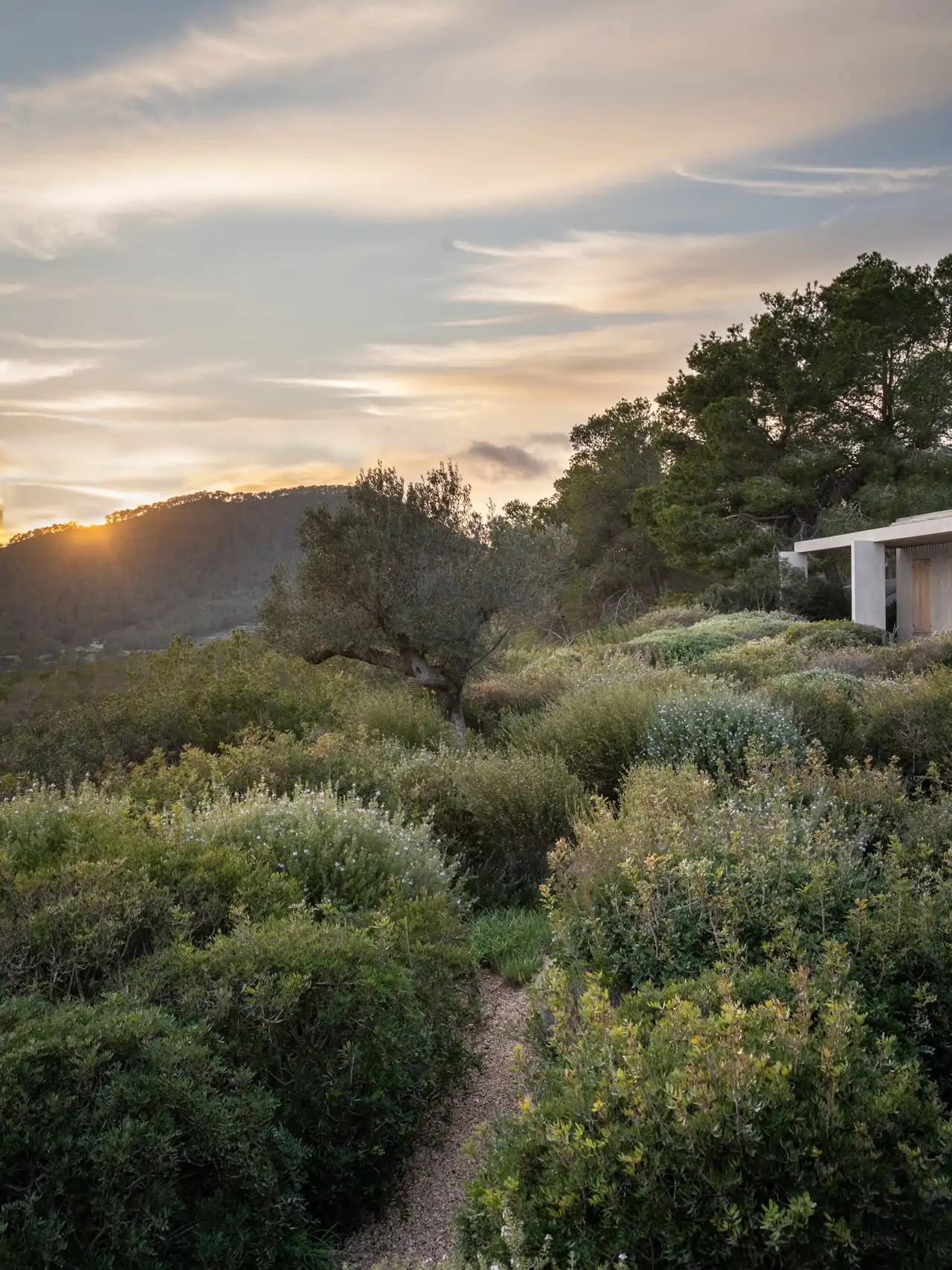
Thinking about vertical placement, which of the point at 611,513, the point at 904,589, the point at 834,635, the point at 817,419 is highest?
the point at 817,419

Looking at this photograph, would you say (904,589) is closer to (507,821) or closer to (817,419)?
(817,419)

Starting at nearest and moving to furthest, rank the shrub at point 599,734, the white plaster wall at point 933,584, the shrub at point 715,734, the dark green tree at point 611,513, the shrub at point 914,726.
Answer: the shrub at point 715,734 < the shrub at point 914,726 < the shrub at point 599,734 < the white plaster wall at point 933,584 < the dark green tree at point 611,513

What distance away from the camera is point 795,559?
88.2 ft

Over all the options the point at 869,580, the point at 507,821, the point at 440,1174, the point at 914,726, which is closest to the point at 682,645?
the point at 869,580

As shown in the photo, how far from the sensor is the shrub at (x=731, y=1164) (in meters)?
2.22

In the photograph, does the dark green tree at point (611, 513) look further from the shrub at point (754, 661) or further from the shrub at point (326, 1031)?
the shrub at point (326, 1031)

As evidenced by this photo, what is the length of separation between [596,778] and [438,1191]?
5006 mm

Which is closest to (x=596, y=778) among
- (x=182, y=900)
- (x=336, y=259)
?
(x=182, y=900)

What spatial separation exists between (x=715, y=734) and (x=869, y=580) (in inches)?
612

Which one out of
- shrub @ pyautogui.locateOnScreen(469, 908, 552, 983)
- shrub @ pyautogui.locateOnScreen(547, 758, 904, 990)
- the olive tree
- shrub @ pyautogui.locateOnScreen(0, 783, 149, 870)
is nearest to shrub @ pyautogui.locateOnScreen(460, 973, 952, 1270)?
shrub @ pyautogui.locateOnScreen(547, 758, 904, 990)

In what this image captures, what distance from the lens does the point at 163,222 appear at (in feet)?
34.2

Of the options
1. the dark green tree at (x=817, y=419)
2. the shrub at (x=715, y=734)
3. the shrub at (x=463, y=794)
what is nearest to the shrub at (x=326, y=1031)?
the shrub at (x=463, y=794)

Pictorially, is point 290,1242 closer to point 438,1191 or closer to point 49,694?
point 438,1191

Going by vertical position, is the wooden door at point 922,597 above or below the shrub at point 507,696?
above
